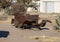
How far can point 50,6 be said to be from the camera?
42375mm

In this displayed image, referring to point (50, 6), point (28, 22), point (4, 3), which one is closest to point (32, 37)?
point (28, 22)

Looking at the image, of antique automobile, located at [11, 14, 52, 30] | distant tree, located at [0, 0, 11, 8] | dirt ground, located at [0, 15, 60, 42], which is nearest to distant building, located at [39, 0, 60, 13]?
distant tree, located at [0, 0, 11, 8]

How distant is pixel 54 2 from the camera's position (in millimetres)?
42000

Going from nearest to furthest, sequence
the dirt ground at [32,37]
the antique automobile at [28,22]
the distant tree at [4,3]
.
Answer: the dirt ground at [32,37] → the antique automobile at [28,22] → the distant tree at [4,3]

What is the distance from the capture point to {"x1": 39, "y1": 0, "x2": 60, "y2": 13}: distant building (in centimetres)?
4191

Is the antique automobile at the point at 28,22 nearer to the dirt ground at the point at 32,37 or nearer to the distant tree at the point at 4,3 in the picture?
the dirt ground at the point at 32,37

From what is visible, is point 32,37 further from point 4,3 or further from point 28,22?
point 4,3

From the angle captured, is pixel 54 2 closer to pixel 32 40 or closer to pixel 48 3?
pixel 48 3

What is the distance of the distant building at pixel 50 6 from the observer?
137 feet

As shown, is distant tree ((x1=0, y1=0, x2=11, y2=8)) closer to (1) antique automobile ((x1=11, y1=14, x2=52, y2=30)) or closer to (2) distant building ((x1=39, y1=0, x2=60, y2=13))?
(2) distant building ((x1=39, y1=0, x2=60, y2=13))

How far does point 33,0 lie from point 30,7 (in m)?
3.12

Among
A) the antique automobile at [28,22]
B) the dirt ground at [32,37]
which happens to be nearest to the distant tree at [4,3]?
the antique automobile at [28,22]

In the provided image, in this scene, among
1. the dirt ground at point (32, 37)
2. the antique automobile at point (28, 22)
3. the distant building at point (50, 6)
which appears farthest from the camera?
the distant building at point (50, 6)

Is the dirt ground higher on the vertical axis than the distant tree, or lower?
higher
